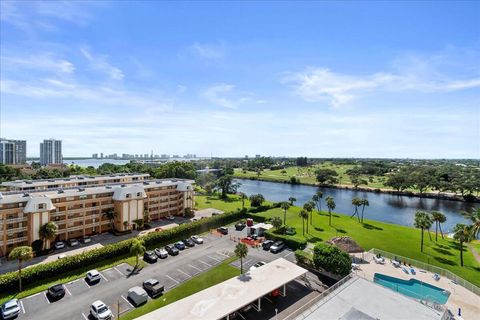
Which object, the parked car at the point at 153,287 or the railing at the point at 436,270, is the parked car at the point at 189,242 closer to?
the parked car at the point at 153,287

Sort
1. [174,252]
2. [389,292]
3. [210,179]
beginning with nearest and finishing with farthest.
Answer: [389,292] < [174,252] < [210,179]

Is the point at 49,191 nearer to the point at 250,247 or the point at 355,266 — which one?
the point at 250,247

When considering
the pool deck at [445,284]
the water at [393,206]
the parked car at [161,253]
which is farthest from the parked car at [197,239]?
the water at [393,206]

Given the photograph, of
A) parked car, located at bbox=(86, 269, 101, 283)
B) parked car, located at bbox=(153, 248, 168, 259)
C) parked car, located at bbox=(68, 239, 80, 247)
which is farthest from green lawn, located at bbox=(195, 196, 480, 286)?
parked car, located at bbox=(68, 239, 80, 247)

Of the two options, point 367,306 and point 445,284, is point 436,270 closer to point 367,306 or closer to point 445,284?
point 445,284

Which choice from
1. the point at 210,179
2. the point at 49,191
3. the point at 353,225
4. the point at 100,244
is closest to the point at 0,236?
the point at 49,191

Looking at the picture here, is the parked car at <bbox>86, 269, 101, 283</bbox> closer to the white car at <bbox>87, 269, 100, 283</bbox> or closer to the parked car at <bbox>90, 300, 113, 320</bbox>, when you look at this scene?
the white car at <bbox>87, 269, 100, 283</bbox>
